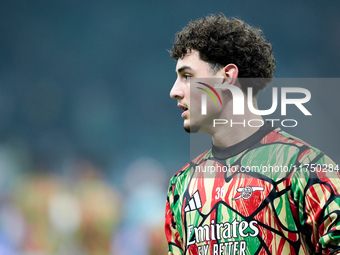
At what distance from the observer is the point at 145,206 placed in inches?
179

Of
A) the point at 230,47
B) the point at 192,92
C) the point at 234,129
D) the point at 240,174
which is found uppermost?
the point at 230,47

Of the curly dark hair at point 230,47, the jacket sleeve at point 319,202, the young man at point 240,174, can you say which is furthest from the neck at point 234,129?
the jacket sleeve at point 319,202

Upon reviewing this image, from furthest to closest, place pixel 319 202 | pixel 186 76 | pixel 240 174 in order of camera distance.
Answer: pixel 186 76 < pixel 240 174 < pixel 319 202

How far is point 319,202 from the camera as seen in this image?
4.03 ft

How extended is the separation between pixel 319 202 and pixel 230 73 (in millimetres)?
534

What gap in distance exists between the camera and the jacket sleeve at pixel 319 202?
119 cm

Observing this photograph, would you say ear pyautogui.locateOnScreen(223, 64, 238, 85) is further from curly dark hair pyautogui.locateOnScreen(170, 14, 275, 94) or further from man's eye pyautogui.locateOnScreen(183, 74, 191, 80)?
man's eye pyautogui.locateOnScreen(183, 74, 191, 80)

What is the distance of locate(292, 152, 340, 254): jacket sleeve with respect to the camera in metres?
1.19

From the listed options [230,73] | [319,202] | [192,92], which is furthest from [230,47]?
[319,202]

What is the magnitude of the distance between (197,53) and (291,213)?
620 mm

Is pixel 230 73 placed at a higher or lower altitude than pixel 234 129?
higher

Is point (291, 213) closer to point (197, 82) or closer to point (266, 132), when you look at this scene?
point (266, 132)

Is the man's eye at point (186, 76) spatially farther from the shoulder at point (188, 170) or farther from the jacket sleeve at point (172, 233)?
the jacket sleeve at point (172, 233)

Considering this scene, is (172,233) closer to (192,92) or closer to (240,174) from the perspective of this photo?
(240,174)
